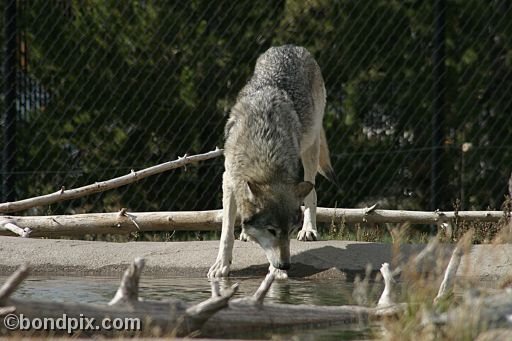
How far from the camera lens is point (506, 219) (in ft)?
22.9

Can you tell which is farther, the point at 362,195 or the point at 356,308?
the point at 362,195

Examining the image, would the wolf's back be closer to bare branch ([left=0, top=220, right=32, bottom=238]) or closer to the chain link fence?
the chain link fence

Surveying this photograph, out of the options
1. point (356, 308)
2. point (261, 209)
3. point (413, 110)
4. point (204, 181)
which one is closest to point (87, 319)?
point (356, 308)

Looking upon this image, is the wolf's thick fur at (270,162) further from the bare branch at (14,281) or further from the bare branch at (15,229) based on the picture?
the bare branch at (14,281)

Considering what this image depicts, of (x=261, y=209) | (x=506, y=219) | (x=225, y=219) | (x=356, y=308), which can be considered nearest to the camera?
(x=356, y=308)

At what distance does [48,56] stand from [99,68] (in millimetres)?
457

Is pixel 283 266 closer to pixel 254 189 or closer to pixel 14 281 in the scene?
pixel 254 189

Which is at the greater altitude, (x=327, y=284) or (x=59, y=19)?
(x=59, y=19)

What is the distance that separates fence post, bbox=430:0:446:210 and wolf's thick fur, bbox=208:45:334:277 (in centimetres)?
163

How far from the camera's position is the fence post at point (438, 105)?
27.1ft

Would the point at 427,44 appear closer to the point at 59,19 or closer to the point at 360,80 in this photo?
the point at 360,80

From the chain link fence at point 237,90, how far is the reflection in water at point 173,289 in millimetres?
2762

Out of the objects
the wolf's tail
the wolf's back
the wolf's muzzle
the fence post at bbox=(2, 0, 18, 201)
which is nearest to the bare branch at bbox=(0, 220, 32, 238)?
the fence post at bbox=(2, 0, 18, 201)

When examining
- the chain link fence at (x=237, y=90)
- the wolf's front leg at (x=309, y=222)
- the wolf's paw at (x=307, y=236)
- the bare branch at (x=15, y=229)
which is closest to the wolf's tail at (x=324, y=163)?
the wolf's front leg at (x=309, y=222)
